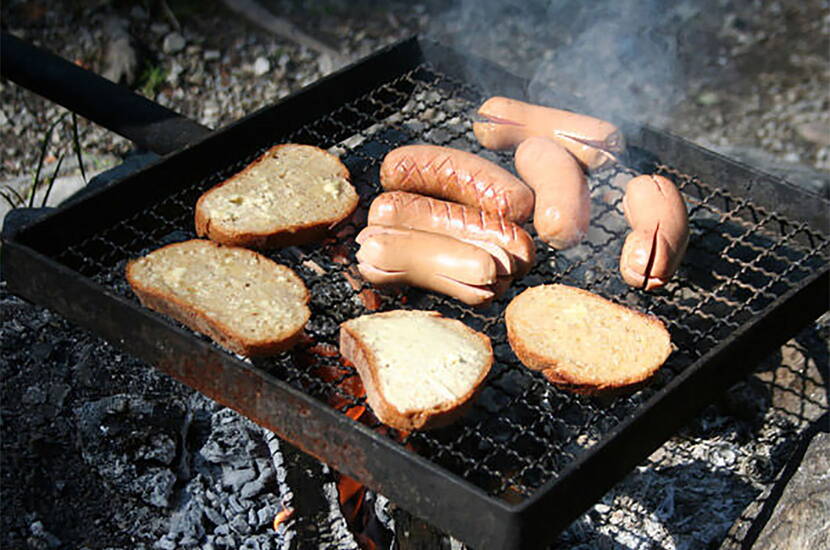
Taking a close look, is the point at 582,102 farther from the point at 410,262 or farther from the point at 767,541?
the point at 767,541

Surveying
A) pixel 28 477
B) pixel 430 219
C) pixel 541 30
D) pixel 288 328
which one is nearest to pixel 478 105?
pixel 430 219

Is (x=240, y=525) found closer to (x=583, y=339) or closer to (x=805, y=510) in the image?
(x=583, y=339)

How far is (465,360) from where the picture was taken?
2.61 m

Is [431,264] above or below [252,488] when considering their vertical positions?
above

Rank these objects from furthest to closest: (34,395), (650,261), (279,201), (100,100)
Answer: (100,100), (279,201), (34,395), (650,261)

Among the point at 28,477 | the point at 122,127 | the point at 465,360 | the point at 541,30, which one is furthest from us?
the point at 541,30

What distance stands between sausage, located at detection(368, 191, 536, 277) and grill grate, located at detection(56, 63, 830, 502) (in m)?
0.13

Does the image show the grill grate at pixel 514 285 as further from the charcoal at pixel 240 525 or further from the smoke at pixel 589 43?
the smoke at pixel 589 43

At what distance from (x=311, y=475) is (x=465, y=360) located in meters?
0.67

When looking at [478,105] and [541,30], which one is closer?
[478,105]

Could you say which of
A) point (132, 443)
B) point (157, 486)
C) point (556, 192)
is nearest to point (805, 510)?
point (556, 192)

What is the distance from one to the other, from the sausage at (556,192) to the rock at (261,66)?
3660mm

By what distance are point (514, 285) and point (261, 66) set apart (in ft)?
13.3

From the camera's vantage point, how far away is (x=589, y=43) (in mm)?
7441
